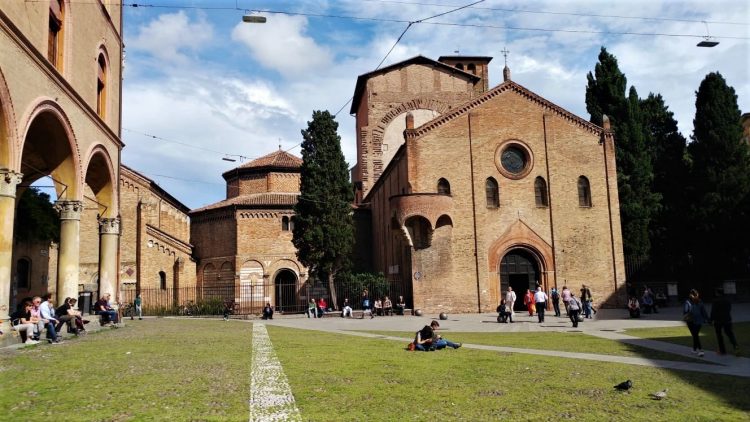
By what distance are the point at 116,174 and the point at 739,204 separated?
109 ft

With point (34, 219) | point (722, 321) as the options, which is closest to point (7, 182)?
point (722, 321)

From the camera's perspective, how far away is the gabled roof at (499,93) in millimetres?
28455

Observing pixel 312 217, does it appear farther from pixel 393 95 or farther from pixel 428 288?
pixel 393 95

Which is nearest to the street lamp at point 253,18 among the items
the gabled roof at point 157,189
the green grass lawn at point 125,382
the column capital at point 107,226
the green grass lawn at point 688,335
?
the green grass lawn at point 125,382

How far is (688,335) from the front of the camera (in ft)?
52.3

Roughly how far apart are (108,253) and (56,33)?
24.8 ft

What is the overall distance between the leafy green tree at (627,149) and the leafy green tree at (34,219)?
34052mm

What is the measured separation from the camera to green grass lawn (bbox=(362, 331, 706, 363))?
1222 cm

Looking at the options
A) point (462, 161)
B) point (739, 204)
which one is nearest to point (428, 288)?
point (462, 161)

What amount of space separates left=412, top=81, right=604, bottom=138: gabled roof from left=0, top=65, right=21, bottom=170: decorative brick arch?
18.8 m

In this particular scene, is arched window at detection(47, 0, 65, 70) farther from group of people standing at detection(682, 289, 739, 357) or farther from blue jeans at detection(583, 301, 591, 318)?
blue jeans at detection(583, 301, 591, 318)

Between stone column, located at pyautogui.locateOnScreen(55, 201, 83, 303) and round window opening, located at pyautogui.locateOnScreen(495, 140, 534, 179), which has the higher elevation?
round window opening, located at pyautogui.locateOnScreen(495, 140, 534, 179)

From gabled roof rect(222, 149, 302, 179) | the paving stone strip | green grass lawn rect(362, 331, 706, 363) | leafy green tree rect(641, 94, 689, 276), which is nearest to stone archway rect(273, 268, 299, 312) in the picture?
gabled roof rect(222, 149, 302, 179)

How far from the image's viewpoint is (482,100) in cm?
2905
